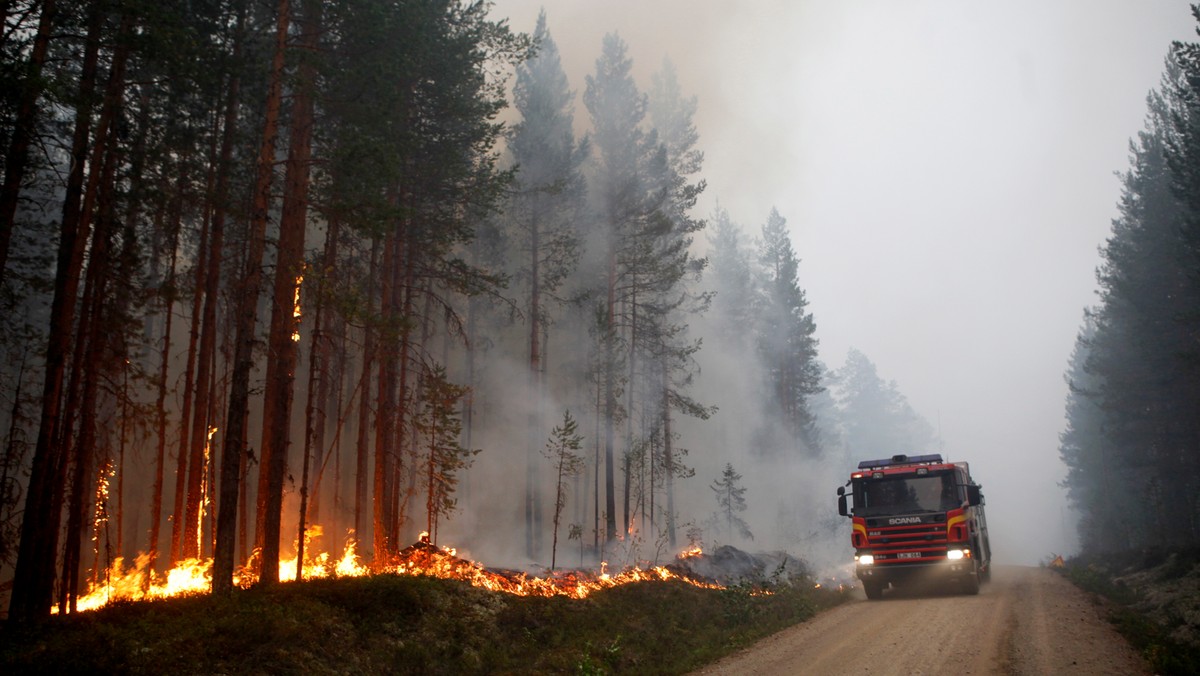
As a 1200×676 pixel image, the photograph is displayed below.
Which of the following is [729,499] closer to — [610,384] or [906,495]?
[610,384]

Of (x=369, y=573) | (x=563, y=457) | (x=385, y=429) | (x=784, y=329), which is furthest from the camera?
(x=784, y=329)

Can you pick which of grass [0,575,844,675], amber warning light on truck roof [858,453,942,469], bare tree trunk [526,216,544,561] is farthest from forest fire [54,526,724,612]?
bare tree trunk [526,216,544,561]

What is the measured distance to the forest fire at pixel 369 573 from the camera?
47.1 feet

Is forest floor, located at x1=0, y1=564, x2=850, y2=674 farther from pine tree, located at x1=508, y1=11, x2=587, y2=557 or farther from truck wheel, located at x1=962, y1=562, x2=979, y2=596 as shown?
pine tree, located at x1=508, y1=11, x2=587, y2=557

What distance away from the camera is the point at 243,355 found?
12.6 meters

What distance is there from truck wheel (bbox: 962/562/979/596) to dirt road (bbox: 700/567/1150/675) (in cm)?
73

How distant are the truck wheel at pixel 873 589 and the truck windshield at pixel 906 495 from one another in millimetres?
1818

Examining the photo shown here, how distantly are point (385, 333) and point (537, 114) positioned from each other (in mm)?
17724

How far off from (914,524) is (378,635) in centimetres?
1402

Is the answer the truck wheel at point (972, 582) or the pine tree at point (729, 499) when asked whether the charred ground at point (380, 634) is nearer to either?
the truck wheel at point (972, 582)

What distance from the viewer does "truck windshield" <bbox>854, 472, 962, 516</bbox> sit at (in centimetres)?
1931

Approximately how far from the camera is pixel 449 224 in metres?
19.8

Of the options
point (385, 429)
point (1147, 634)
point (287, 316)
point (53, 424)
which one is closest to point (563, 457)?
point (385, 429)

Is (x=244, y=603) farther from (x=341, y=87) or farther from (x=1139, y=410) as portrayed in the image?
(x=1139, y=410)
